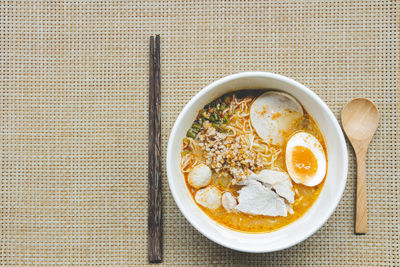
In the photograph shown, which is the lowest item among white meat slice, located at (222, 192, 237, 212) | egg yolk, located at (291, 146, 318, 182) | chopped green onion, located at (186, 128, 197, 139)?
white meat slice, located at (222, 192, 237, 212)

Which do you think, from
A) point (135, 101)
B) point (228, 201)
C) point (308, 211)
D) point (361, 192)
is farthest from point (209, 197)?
point (361, 192)

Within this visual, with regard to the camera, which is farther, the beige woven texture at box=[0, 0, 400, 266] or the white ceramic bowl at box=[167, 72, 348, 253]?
the beige woven texture at box=[0, 0, 400, 266]

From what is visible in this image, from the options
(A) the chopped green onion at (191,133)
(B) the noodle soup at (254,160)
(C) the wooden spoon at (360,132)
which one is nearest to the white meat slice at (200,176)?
(B) the noodle soup at (254,160)

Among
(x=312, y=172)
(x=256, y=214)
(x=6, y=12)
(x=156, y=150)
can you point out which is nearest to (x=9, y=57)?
(x=6, y=12)

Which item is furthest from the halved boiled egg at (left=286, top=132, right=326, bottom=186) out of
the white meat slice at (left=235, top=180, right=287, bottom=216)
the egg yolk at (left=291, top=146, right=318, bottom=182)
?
the white meat slice at (left=235, top=180, right=287, bottom=216)

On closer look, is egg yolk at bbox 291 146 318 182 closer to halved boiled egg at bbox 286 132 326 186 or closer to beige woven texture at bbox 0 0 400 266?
halved boiled egg at bbox 286 132 326 186

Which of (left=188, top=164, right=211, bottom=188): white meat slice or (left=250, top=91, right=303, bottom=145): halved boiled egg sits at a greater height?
(left=250, top=91, right=303, bottom=145): halved boiled egg

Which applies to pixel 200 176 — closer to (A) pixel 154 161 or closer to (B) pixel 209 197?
(B) pixel 209 197
